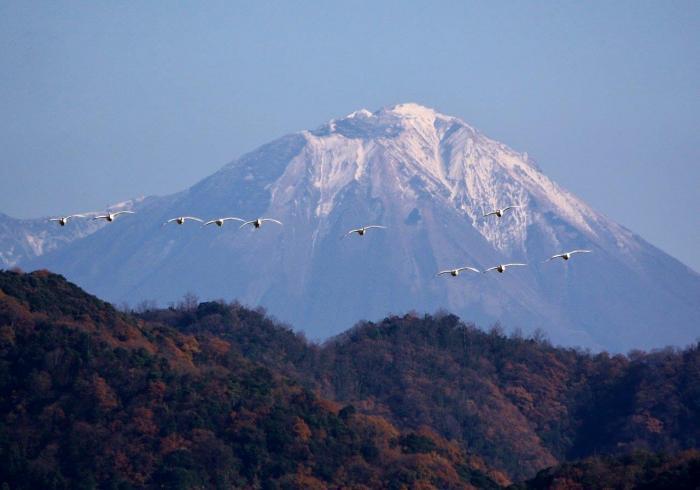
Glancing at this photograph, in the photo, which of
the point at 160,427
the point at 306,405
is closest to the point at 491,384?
the point at 306,405

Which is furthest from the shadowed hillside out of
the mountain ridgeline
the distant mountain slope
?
the distant mountain slope

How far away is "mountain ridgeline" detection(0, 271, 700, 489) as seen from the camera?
92562mm

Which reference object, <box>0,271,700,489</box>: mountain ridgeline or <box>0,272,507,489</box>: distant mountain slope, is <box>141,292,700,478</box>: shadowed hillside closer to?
<box>0,271,700,489</box>: mountain ridgeline

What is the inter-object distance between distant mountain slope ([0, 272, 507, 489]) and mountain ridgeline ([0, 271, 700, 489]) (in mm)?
121

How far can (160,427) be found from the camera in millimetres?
97500

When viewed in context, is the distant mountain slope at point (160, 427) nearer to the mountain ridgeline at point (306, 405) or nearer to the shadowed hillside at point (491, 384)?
the mountain ridgeline at point (306, 405)

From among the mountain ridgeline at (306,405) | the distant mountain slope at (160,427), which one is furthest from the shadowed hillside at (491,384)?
the distant mountain slope at (160,427)

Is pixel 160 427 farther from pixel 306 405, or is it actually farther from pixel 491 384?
pixel 491 384

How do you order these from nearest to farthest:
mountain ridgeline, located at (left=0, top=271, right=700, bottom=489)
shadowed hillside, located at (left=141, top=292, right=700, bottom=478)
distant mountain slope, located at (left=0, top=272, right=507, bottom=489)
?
distant mountain slope, located at (left=0, top=272, right=507, bottom=489)
mountain ridgeline, located at (left=0, top=271, right=700, bottom=489)
shadowed hillside, located at (left=141, top=292, right=700, bottom=478)

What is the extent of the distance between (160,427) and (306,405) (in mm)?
11284

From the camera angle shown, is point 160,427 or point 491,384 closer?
point 160,427

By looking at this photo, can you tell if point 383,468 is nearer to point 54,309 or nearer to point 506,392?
point 54,309

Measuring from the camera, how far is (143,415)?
9819cm

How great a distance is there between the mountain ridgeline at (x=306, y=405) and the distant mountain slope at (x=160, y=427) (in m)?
0.12
